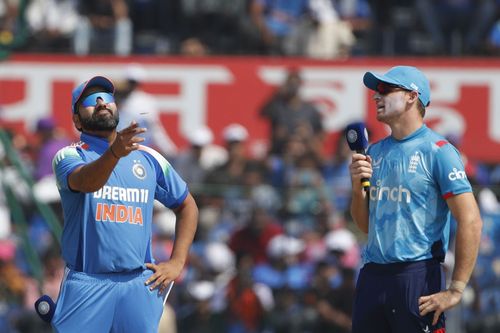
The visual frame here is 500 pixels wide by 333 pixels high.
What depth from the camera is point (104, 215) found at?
7137mm

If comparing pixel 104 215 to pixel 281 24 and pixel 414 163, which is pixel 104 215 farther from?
pixel 281 24

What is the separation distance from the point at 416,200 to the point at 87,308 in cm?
196

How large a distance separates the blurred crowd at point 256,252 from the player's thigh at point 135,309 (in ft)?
16.6

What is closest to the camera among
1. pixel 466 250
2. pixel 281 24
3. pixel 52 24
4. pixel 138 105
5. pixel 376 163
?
pixel 466 250

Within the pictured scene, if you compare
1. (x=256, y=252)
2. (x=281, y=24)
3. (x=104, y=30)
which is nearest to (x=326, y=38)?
(x=281, y=24)

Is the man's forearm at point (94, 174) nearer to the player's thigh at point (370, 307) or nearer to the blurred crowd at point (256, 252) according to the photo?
the player's thigh at point (370, 307)

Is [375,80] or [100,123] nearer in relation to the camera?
[100,123]

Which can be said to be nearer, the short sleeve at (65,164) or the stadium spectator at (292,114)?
the short sleeve at (65,164)

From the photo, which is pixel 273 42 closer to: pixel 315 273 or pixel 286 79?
pixel 286 79

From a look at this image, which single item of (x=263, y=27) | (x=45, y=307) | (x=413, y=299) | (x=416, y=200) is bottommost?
(x=45, y=307)

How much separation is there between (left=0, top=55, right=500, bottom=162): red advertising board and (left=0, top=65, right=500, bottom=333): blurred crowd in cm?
228

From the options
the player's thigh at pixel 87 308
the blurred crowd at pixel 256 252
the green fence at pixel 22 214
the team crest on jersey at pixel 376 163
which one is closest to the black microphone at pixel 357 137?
the team crest on jersey at pixel 376 163

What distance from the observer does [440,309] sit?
7.08 m

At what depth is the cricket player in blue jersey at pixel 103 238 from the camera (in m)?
7.11
